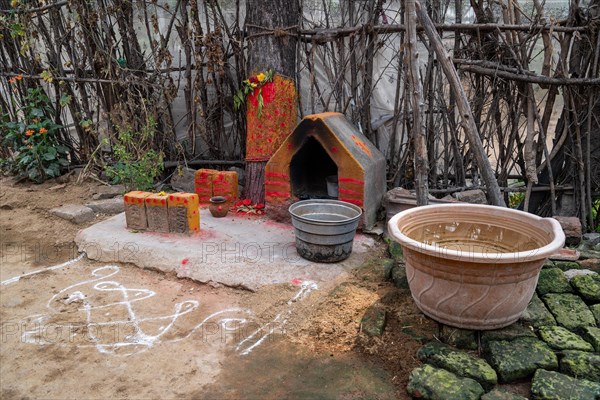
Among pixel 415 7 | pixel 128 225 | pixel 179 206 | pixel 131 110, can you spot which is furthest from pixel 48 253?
pixel 415 7

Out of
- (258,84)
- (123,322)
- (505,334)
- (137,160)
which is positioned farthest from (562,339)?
(137,160)

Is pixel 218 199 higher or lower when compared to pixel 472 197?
higher

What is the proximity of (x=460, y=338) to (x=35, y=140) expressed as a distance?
556 centimetres

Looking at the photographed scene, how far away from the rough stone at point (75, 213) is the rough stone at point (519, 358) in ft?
13.1

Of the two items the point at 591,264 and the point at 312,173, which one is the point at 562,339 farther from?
the point at 312,173

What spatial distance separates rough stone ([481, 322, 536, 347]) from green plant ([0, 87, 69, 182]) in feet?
17.8

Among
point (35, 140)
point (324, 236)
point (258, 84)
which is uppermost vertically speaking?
point (258, 84)

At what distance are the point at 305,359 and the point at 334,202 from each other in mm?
1629

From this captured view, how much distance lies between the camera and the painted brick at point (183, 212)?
3.93m

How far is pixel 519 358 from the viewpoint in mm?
2293

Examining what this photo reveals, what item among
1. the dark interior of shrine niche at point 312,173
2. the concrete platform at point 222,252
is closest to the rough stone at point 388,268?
the concrete platform at point 222,252

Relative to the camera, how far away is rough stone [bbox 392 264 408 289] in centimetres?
315

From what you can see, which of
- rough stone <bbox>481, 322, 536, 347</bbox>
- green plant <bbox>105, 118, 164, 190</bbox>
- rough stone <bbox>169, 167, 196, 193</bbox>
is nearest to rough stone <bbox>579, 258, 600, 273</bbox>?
rough stone <bbox>481, 322, 536, 347</bbox>

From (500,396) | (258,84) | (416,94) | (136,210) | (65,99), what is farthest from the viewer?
(65,99)
